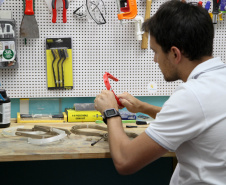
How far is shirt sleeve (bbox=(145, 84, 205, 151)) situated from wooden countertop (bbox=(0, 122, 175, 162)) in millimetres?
359

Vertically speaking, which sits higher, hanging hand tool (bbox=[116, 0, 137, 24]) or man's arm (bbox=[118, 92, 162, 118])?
hanging hand tool (bbox=[116, 0, 137, 24])

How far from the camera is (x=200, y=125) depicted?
0.97m

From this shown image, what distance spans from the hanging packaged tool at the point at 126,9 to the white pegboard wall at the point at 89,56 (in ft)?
0.26

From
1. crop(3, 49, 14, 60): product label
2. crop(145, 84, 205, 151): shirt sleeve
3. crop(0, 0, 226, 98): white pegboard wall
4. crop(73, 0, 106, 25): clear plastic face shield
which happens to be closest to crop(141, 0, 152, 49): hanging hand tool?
crop(0, 0, 226, 98): white pegboard wall

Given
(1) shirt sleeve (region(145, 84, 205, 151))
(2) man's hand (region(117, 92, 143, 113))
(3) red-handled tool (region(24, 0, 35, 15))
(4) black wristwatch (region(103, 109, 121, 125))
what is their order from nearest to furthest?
(1) shirt sleeve (region(145, 84, 205, 151))
(4) black wristwatch (region(103, 109, 121, 125))
(2) man's hand (region(117, 92, 143, 113))
(3) red-handled tool (region(24, 0, 35, 15))

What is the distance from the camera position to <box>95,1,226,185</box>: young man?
971mm

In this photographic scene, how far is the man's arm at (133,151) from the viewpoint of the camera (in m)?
1.02

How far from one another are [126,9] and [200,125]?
111cm

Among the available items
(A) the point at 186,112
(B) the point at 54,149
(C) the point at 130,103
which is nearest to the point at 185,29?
(A) the point at 186,112

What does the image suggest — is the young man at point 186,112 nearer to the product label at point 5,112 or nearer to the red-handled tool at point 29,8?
the product label at point 5,112

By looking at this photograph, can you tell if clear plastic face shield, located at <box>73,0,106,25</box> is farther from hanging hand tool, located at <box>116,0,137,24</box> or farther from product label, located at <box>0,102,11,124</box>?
product label, located at <box>0,102,11,124</box>

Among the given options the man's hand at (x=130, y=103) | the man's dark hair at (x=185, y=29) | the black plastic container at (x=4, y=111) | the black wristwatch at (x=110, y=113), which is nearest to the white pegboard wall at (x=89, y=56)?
the black plastic container at (x=4, y=111)

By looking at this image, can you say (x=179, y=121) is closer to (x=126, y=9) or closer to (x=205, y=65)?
(x=205, y=65)

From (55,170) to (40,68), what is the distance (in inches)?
25.4
